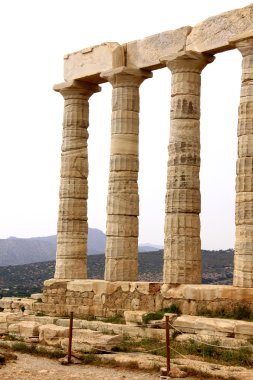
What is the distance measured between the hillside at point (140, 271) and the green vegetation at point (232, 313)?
108ft

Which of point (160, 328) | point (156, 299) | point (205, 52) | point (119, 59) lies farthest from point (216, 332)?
point (119, 59)

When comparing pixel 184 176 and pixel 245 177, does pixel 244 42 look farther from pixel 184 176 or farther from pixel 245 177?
pixel 184 176

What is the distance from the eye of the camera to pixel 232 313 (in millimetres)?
24484

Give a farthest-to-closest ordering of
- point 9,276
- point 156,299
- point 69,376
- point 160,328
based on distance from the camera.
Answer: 1. point 9,276
2. point 156,299
3. point 160,328
4. point 69,376

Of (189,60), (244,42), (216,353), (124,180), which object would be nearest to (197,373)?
(216,353)

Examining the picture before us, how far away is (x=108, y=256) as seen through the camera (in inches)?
1182

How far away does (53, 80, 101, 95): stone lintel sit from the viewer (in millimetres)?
32844

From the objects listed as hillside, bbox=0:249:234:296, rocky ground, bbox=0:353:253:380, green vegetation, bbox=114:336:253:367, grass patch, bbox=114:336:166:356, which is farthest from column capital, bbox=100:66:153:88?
hillside, bbox=0:249:234:296

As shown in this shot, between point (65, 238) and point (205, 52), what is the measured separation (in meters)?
10.4

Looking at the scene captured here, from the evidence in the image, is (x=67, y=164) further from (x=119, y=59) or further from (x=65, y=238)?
(x=119, y=59)

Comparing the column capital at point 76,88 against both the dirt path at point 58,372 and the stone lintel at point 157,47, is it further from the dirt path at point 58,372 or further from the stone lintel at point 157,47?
the dirt path at point 58,372

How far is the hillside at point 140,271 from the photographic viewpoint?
208 ft

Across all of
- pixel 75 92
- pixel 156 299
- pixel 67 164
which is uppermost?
pixel 75 92

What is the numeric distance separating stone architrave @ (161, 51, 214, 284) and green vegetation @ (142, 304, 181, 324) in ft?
3.68
